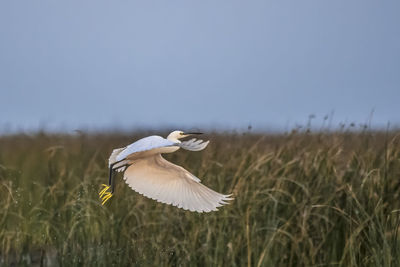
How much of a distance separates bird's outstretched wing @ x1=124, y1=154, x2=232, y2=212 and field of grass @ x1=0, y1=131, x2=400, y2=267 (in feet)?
5.20

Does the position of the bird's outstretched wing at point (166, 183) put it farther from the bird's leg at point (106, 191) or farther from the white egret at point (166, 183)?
the bird's leg at point (106, 191)

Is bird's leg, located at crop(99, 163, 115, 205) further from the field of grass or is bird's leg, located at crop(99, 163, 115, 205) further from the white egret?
the field of grass

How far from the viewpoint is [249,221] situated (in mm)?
3941

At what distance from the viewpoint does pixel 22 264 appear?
3.51 m

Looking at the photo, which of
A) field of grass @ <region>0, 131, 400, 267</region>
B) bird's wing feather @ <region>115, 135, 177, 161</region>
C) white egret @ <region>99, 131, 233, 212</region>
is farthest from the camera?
field of grass @ <region>0, 131, 400, 267</region>

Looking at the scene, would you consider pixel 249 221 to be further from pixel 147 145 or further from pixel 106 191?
pixel 147 145

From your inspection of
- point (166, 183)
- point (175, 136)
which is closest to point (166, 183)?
point (166, 183)

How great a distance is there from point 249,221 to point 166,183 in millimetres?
2403

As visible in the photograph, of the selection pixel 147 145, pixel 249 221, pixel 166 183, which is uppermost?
pixel 147 145

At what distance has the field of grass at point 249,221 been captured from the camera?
348 centimetres

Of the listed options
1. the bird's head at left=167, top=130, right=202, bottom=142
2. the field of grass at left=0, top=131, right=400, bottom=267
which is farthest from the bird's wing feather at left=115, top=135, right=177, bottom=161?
the field of grass at left=0, top=131, right=400, bottom=267

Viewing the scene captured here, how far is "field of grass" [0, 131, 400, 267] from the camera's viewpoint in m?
3.48

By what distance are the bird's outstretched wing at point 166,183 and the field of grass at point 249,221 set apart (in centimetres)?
159

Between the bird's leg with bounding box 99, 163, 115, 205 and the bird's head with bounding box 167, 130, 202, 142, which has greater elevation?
the bird's head with bounding box 167, 130, 202, 142
